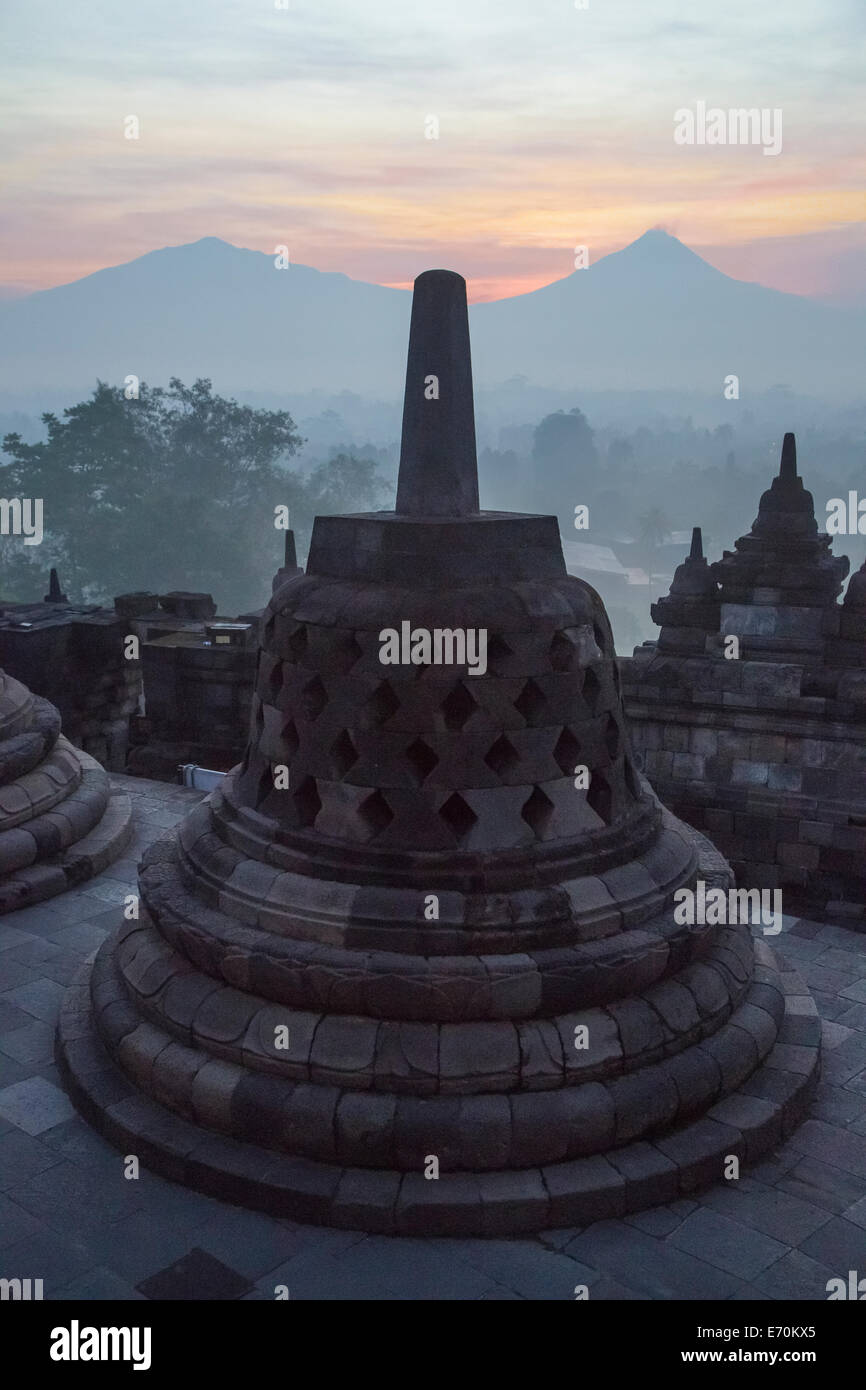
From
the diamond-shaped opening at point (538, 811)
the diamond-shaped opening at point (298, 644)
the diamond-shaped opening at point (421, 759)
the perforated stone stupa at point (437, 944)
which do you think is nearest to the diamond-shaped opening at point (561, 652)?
the perforated stone stupa at point (437, 944)

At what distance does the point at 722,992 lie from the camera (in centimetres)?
505

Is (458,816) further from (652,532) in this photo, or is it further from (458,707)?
(652,532)

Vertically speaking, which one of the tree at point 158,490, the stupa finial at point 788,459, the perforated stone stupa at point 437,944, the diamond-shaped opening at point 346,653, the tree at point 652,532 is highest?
the tree at point 652,532

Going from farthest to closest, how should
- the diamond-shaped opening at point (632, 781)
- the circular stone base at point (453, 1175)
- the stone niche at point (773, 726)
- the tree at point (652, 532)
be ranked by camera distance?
the tree at point (652, 532), the stone niche at point (773, 726), the diamond-shaped opening at point (632, 781), the circular stone base at point (453, 1175)

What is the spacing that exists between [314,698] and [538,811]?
1.24 metres

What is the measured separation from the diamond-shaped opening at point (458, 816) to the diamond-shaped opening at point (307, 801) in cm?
68

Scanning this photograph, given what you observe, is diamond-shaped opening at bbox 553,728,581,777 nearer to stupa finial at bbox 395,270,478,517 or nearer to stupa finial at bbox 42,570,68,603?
stupa finial at bbox 395,270,478,517

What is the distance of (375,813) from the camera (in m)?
4.95

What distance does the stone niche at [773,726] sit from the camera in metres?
8.44

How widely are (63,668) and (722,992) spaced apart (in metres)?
9.42

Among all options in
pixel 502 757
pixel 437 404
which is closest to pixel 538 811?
pixel 502 757

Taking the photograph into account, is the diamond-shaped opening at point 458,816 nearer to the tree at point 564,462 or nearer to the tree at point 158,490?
the tree at point 158,490

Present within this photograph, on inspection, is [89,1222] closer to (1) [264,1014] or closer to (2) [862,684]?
(1) [264,1014]
